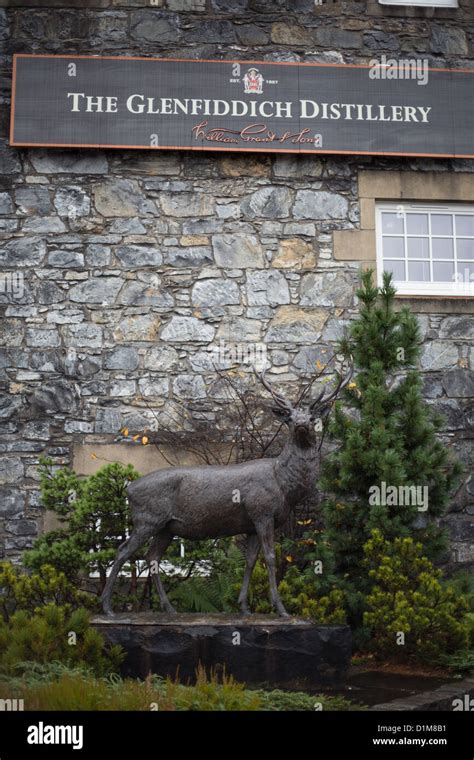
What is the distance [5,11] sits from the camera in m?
10.8

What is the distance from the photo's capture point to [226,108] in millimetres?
10648

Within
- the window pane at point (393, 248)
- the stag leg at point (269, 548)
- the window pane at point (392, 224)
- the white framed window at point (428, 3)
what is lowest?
the stag leg at point (269, 548)

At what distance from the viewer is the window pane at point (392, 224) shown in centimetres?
1079

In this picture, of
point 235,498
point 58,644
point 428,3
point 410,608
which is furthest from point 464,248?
point 58,644

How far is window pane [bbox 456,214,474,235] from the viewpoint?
1090 cm

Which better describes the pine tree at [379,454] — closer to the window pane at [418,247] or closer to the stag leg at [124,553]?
the stag leg at [124,553]

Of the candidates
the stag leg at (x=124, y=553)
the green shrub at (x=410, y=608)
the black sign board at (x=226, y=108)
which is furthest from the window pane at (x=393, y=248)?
the stag leg at (x=124, y=553)

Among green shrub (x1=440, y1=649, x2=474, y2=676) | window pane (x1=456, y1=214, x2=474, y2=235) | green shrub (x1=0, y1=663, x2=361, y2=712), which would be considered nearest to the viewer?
green shrub (x1=0, y1=663, x2=361, y2=712)

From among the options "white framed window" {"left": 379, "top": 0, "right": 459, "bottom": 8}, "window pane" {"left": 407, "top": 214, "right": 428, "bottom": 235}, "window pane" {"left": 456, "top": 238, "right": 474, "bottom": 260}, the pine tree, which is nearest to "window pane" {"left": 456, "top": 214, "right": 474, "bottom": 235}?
"window pane" {"left": 456, "top": 238, "right": 474, "bottom": 260}

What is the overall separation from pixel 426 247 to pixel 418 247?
0.31 feet

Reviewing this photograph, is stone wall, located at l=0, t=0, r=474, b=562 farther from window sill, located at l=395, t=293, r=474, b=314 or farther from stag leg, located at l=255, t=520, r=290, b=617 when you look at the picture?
stag leg, located at l=255, t=520, r=290, b=617

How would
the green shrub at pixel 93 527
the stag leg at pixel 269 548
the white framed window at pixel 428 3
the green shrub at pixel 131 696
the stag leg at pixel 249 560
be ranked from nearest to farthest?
the green shrub at pixel 131 696
the stag leg at pixel 269 548
the stag leg at pixel 249 560
the green shrub at pixel 93 527
the white framed window at pixel 428 3

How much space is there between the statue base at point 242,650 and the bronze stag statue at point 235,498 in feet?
0.93

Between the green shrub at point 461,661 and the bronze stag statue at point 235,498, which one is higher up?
the bronze stag statue at point 235,498
